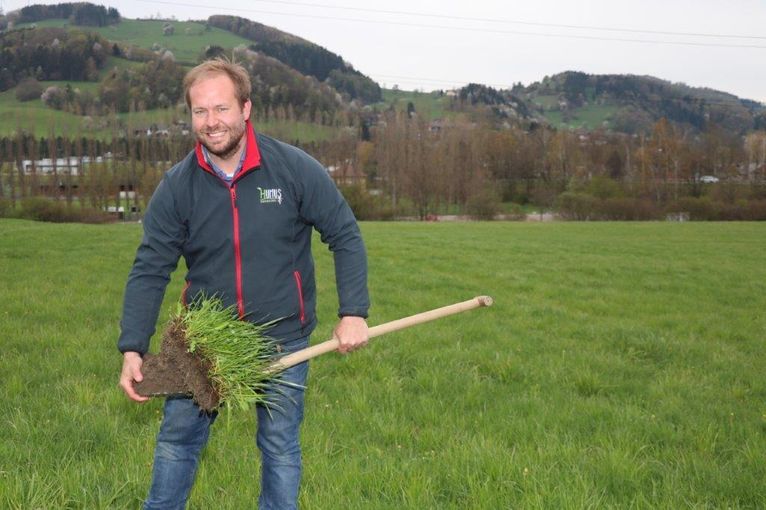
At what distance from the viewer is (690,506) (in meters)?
4.18

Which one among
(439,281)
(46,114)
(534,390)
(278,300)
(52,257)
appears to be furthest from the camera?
(46,114)

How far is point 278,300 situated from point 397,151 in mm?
98878

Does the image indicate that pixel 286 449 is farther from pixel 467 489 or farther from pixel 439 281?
pixel 439 281

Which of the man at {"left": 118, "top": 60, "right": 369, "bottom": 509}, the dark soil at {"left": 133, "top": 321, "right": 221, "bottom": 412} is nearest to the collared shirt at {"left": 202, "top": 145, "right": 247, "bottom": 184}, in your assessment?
the man at {"left": 118, "top": 60, "right": 369, "bottom": 509}

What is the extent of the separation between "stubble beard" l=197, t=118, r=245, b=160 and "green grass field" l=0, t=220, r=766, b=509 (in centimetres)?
217

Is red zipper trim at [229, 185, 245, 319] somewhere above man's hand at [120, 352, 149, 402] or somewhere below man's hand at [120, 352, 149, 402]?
above

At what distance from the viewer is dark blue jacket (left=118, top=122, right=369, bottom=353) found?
347 centimetres

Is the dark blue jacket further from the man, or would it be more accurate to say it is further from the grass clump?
the grass clump

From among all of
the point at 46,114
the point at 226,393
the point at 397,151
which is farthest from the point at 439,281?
the point at 46,114

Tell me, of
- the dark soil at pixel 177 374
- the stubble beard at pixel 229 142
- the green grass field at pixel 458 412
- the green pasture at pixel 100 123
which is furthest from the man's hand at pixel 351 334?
the green pasture at pixel 100 123

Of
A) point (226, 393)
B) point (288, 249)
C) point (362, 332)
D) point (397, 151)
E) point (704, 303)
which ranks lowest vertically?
point (704, 303)

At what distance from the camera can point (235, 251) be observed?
3.49 m

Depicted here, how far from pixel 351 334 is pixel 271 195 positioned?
842mm

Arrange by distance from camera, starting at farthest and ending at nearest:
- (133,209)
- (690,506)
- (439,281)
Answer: (133,209) → (439,281) → (690,506)
